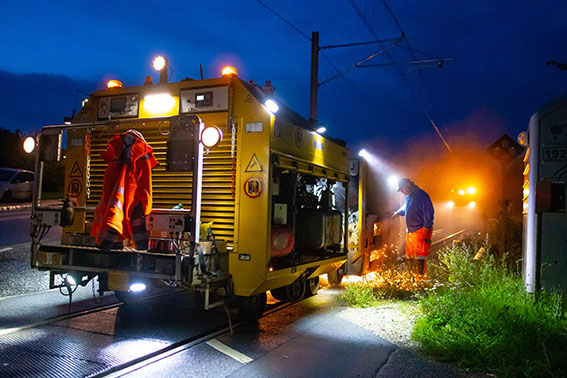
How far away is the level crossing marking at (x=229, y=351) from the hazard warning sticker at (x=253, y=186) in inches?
64.1

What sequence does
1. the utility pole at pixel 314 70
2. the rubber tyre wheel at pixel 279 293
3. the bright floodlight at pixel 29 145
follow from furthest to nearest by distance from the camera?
1. the utility pole at pixel 314 70
2. the rubber tyre wheel at pixel 279 293
3. the bright floodlight at pixel 29 145

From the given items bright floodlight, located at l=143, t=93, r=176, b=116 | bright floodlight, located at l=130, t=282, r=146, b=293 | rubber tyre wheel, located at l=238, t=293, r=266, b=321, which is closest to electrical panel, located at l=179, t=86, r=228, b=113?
bright floodlight, located at l=143, t=93, r=176, b=116

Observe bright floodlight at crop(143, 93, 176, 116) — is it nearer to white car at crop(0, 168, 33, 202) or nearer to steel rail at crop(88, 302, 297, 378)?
steel rail at crop(88, 302, 297, 378)

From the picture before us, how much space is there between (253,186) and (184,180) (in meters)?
1.02

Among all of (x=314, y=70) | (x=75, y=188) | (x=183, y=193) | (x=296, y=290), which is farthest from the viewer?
(x=314, y=70)

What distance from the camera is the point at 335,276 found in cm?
892

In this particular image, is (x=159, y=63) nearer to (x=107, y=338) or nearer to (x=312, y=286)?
(x=107, y=338)

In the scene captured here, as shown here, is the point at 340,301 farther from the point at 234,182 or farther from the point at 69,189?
the point at 69,189

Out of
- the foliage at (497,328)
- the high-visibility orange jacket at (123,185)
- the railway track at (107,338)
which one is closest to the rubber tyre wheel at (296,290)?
the railway track at (107,338)

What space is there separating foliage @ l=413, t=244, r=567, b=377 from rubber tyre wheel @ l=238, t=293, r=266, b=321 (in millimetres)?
1915

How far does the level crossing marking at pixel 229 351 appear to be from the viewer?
4.61 meters

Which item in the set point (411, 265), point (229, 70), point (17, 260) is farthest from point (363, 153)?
point (17, 260)

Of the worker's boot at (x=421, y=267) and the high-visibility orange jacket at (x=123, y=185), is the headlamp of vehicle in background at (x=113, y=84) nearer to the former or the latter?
the high-visibility orange jacket at (x=123, y=185)

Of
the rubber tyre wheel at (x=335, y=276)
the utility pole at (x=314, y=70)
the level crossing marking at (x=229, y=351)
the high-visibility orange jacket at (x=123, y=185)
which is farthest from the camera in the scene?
the utility pole at (x=314, y=70)
